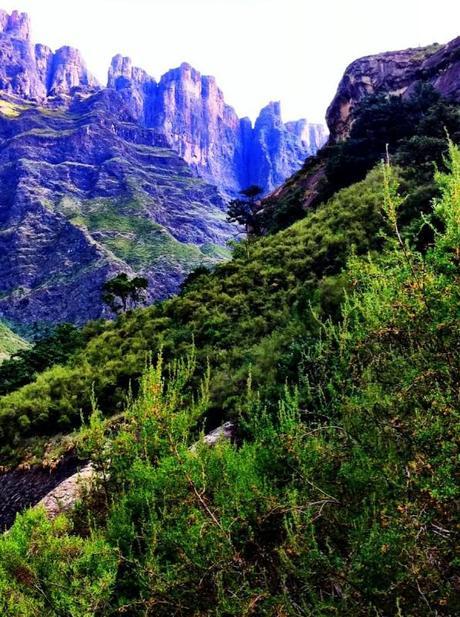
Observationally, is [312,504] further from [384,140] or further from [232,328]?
[384,140]

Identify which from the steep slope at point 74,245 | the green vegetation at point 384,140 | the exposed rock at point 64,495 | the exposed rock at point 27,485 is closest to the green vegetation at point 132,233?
the steep slope at point 74,245

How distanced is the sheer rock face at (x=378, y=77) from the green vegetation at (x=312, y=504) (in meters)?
47.1

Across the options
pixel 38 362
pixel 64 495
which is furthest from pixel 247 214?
pixel 64 495

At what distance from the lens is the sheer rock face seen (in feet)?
159

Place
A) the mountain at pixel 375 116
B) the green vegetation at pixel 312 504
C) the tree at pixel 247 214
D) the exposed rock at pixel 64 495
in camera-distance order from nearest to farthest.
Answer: the green vegetation at pixel 312 504 < the exposed rock at pixel 64 495 < the mountain at pixel 375 116 < the tree at pixel 247 214

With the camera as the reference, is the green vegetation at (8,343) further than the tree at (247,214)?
Yes

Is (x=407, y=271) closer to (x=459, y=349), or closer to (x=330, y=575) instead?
(x=459, y=349)

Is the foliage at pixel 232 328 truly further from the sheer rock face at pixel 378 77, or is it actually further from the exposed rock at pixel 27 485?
the sheer rock face at pixel 378 77

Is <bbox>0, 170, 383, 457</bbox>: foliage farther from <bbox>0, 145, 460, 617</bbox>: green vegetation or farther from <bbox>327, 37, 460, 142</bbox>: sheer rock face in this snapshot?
<bbox>327, 37, 460, 142</bbox>: sheer rock face

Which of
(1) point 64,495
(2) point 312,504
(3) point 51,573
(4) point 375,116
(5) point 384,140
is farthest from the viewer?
(4) point 375,116

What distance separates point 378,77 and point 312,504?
Result: 2335 inches

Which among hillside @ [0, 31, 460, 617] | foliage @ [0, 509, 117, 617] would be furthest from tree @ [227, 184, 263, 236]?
foliage @ [0, 509, 117, 617]

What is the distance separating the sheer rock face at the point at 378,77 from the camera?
48469 millimetres

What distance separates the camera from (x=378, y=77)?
178ft
